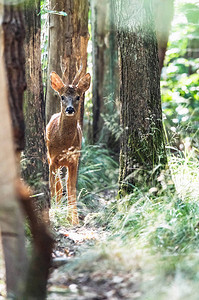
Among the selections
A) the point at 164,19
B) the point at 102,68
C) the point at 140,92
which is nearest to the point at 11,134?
the point at 140,92

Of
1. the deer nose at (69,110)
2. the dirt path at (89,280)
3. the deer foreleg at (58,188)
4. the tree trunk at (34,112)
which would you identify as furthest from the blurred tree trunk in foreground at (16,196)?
the deer nose at (69,110)

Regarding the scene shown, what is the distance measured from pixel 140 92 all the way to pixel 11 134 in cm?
324

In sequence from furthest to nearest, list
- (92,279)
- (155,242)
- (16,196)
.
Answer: (155,242), (92,279), (16,196)

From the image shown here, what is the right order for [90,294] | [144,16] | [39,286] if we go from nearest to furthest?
[39,286] < [90,294] < [144,16]

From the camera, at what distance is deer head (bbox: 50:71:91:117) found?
8363 millimetres

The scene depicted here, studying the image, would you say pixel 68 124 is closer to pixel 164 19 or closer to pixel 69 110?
pixel 69 110

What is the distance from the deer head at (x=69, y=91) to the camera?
8.36 m

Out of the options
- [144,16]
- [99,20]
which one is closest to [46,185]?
[144,16]

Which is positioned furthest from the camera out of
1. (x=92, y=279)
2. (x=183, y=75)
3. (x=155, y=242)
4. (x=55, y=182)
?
(x=183, y=75)

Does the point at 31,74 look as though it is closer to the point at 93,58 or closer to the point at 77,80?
the point at 77,80

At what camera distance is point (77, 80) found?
898 cm

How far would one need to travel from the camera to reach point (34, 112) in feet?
21.2

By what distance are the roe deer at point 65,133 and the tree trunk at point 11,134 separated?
4378mm

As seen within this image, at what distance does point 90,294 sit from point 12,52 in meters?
1.87
